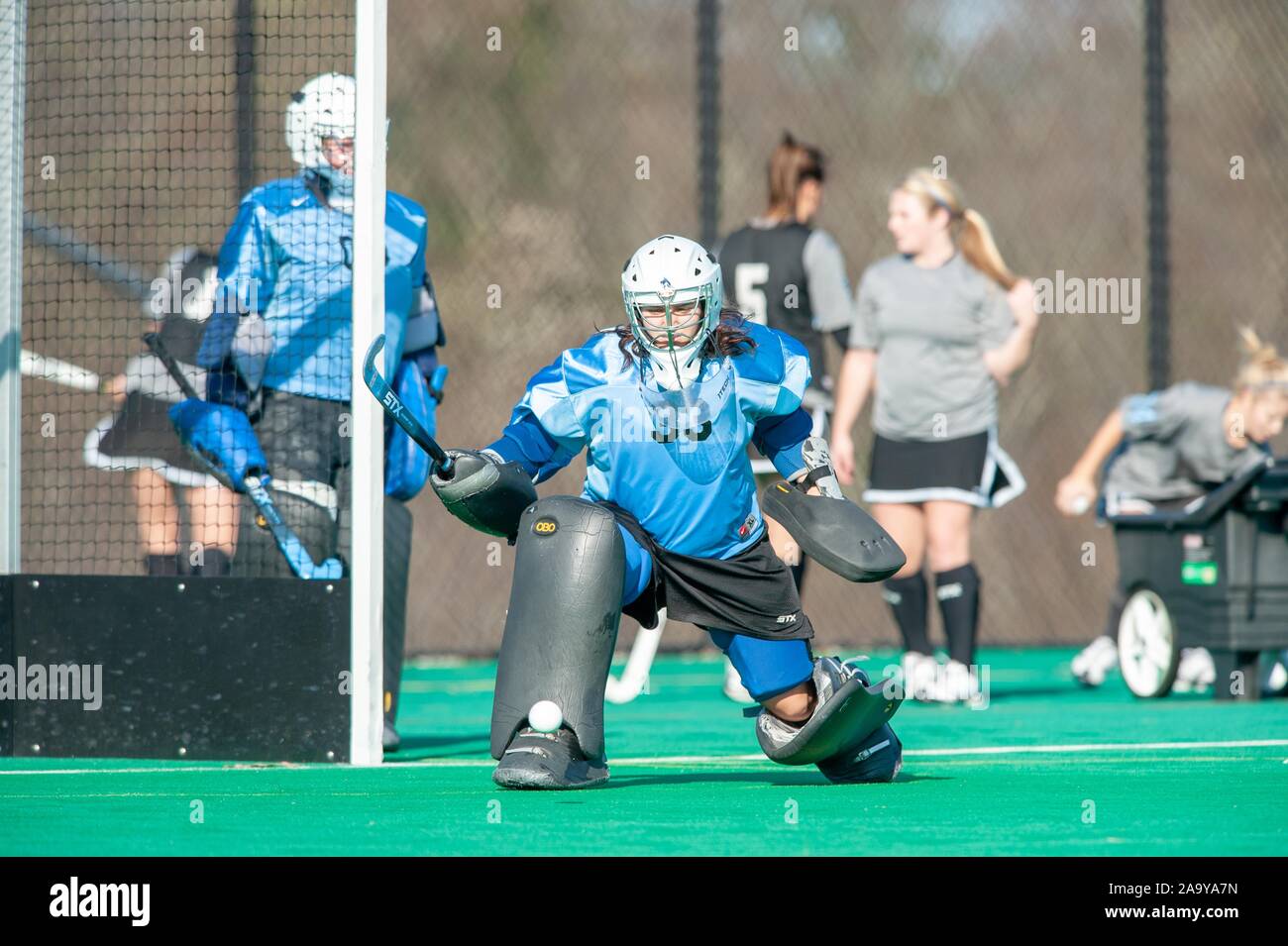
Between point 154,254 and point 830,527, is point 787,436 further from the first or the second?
point 154,254

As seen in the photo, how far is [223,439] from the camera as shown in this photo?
591cm

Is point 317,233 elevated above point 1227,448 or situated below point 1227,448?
above

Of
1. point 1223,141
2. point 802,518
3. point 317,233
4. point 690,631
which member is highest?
point 1223,141

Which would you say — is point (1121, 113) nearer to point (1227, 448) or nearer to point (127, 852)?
point (1227, 448)

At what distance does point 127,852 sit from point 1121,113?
10949mm

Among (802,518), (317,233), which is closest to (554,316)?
(317,233)

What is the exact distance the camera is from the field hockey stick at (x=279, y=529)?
593 cm

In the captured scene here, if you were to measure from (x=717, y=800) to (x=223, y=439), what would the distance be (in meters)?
2.07

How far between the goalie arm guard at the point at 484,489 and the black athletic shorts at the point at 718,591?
24 centimetres

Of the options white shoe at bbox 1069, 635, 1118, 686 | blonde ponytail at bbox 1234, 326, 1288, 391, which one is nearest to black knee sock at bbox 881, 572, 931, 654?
white shoe at bbox 1069, 635, 1118, 686

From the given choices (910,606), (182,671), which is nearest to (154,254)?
(910,606)

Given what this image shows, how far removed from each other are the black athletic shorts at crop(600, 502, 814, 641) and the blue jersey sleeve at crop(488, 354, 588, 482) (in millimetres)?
207

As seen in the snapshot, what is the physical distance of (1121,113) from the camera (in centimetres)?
1345

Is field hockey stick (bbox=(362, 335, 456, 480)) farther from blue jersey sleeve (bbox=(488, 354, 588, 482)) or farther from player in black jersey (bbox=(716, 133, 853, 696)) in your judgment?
player in black jersey (bbox=(716, 133, 853, 696))
